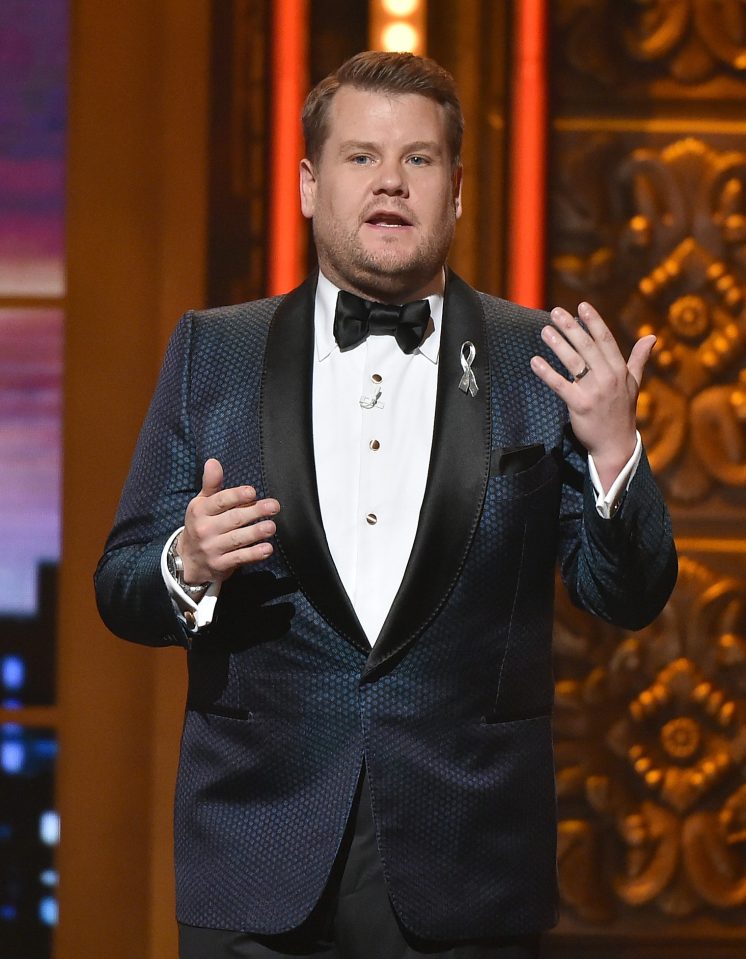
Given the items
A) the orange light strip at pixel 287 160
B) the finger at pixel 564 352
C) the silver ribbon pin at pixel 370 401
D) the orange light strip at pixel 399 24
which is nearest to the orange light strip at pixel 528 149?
the orange light strip at pixel 399 24

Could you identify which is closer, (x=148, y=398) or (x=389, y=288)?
(x=389, y=288)

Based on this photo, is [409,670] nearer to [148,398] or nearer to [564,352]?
[564,352]

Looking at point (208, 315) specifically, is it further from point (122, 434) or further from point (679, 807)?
point (679, 807)

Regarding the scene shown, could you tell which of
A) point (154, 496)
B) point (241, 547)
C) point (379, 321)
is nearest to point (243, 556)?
point (241, 547)

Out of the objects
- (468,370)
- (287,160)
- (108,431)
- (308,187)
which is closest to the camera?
(468,370)

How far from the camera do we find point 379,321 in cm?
139

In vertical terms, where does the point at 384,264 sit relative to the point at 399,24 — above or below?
below

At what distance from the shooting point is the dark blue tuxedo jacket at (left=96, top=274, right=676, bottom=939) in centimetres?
125

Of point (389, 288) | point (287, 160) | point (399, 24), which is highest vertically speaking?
point (399, 24)

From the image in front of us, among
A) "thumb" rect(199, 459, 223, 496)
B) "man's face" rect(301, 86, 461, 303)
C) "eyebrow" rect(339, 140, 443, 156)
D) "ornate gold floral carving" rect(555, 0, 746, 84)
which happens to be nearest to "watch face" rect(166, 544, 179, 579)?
"thumb" rect(199, 459, 223, 496)

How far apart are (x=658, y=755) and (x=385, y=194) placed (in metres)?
1.28

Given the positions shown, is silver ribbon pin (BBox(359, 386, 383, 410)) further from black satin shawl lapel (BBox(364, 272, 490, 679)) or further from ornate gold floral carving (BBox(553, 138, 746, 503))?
ornate gold floral carving (BBox(553, 138, 746, 503))

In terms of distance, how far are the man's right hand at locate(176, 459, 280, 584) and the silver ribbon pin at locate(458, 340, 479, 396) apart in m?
0.27

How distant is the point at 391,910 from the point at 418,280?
0.62m
